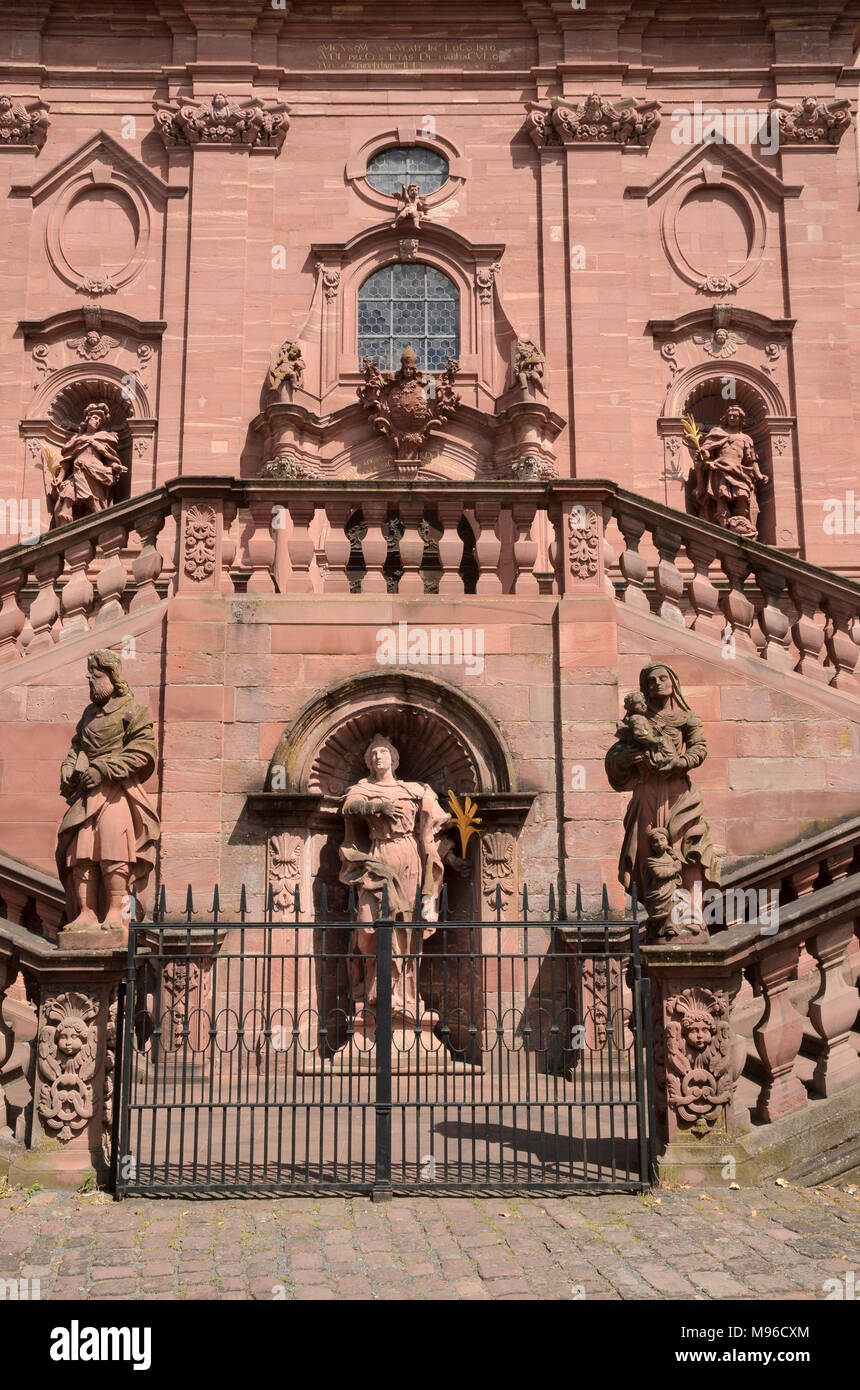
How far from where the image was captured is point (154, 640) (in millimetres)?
10750

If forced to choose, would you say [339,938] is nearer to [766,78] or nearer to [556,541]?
[556,541]

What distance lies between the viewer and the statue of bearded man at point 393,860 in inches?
393

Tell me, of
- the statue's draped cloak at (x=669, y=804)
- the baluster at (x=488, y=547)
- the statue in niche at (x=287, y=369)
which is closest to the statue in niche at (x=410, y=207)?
the statue in niche at (x=287, y=369)

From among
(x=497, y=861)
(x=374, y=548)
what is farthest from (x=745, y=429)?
(x=497, y=861)

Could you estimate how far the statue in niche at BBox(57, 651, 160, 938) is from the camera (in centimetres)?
826

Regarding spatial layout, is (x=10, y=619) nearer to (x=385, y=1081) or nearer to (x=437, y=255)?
(x=385, y=1081)

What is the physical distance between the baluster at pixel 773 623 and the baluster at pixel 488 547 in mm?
2371

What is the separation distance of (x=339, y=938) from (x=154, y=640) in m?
3.07

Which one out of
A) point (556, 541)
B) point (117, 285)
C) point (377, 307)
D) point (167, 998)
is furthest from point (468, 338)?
point (167, 998)

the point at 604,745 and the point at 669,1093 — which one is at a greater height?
the point at 604,745

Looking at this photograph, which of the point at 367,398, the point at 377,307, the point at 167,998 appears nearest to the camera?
the point at 167,998

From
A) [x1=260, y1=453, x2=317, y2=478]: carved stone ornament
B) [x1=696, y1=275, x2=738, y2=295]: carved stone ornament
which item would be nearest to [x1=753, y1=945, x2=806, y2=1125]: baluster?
[x1=260, y1=453, x2=317, y2=478]: carved stone ornament

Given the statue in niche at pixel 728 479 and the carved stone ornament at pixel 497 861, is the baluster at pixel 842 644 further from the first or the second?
the statue in niche at pixel 728 479

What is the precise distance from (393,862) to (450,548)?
2.79 m
